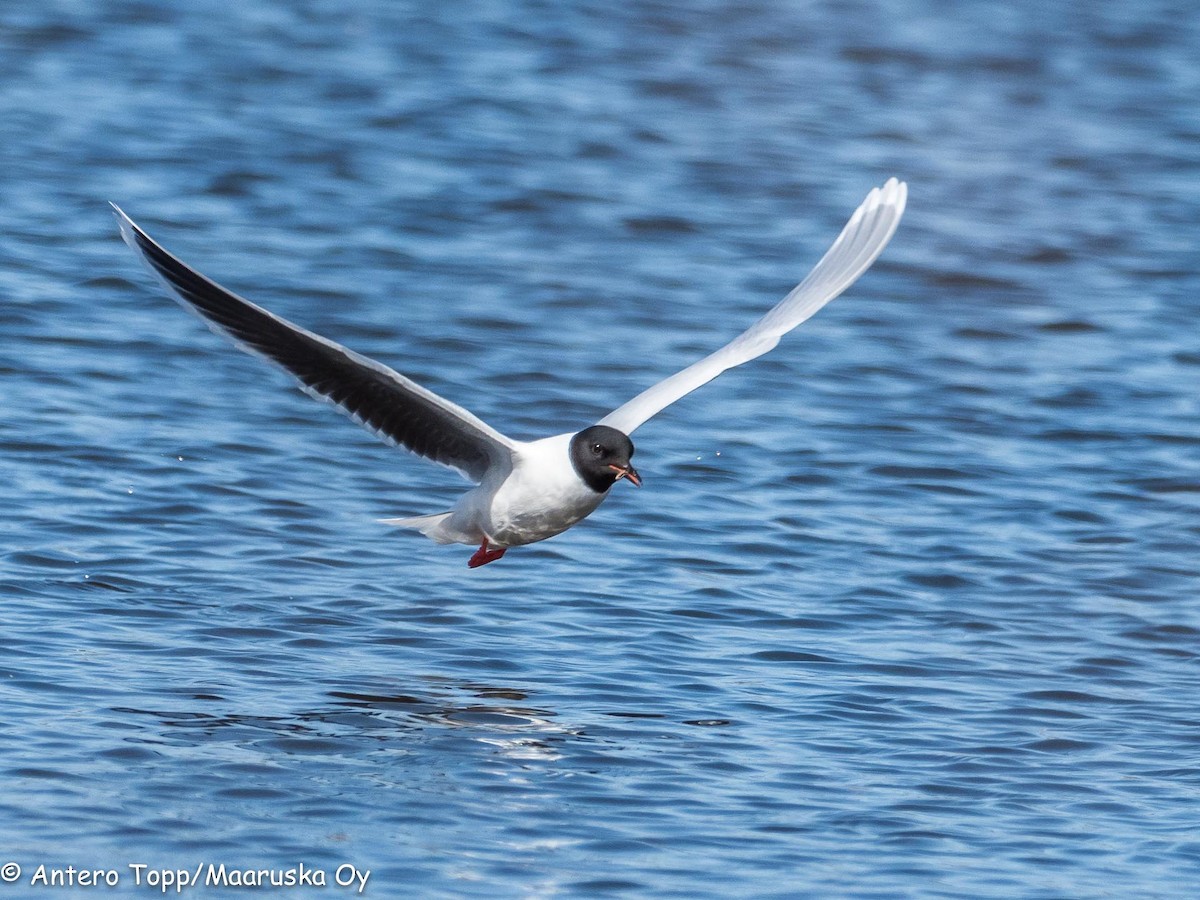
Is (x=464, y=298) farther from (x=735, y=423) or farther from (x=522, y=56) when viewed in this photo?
(x=522, y=56)

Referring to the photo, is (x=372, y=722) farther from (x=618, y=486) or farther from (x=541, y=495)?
(x=618, y=486)

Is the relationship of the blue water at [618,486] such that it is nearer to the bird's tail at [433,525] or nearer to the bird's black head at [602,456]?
the bird's tail at [433,525]

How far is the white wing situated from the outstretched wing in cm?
58

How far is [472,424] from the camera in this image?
A: 22.9 ft

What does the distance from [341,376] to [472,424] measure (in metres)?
0.52

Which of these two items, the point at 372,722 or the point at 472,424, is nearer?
the point at 372,722

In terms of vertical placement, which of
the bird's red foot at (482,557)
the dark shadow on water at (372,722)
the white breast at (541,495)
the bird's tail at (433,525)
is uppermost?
the white breast at (541,495)

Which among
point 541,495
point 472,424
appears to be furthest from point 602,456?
point 472,424

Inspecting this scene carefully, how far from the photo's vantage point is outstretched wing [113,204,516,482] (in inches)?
265

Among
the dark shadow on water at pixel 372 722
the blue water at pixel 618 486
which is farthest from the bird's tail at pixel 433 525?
the dark shadow on water at pixel 372 722

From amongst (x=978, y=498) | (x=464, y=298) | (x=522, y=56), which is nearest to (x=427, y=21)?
(x=522, y=56)

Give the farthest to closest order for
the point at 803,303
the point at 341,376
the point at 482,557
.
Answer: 1. the point at 803,303
2. the point at 482,557
3. the point at 341,376

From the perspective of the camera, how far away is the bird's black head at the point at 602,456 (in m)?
7.05

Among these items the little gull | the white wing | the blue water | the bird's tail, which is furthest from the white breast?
the blue water
